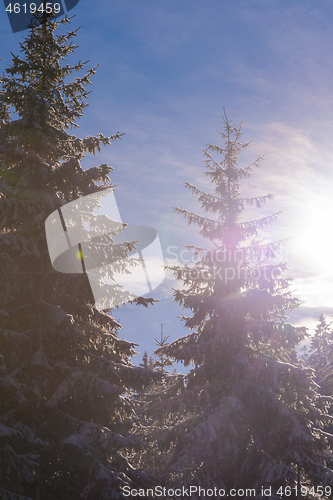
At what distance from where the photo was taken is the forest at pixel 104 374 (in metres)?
8.62

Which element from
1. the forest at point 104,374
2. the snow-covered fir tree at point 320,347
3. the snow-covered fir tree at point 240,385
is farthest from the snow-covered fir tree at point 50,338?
the snow-covered fir tree at point 320,347

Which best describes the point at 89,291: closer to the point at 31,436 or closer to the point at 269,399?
the point at 31,436

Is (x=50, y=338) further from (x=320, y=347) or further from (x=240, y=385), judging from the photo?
(x=320, y=347)

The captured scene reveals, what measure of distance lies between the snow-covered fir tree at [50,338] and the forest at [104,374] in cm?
4

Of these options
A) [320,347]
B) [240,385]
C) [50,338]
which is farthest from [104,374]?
[320,347]

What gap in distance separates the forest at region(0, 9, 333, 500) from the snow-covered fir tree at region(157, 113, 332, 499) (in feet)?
0.18

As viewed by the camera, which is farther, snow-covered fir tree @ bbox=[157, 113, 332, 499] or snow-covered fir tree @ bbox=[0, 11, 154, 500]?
snow-covered fir tree @ bbox=[157, 113, 332, 499]

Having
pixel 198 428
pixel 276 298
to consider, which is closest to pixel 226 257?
pixel 276 298

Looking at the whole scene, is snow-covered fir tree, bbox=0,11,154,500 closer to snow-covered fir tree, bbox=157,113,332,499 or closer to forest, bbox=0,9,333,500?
forest, bbox=0,9,333,500

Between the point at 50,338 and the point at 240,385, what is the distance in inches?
284

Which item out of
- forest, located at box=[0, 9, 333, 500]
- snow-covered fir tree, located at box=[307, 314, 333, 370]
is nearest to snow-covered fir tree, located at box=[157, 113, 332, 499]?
forest, located at box=[0, 9, 333, 500]

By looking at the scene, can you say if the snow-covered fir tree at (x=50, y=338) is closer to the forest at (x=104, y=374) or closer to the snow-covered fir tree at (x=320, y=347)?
the forest at (x=104, y=374)

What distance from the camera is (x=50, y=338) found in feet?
33.2

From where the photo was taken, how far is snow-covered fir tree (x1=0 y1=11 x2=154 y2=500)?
26.8 feet
